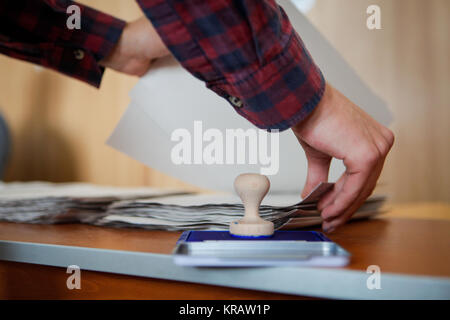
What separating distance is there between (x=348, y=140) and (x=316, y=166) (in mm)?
78

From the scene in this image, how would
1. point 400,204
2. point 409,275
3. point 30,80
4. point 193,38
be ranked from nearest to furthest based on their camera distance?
point 409,275 → point 193,38 → point 400,204 → point 30,80

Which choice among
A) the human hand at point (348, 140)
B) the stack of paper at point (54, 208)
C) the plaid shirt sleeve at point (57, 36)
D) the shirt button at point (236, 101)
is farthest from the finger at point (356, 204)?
the plaid shirt sleeve at point (57, 36)

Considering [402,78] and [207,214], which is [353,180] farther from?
[402,78]

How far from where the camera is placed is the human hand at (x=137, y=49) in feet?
2.03

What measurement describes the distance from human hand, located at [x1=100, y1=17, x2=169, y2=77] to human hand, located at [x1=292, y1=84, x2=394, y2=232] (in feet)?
1.00

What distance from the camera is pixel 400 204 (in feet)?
4.52

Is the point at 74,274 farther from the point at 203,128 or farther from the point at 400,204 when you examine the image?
the point at 400,204

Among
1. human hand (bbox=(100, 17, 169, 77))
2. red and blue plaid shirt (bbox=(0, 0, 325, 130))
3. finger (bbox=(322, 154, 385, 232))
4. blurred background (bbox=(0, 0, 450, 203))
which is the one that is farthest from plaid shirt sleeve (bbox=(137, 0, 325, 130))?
blurred background (bbox=(0, 0, 450, 203))

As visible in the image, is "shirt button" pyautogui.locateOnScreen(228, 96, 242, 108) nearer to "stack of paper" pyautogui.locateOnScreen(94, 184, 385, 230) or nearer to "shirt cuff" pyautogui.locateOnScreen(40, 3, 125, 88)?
"stack of paper" pyautogui.locateOnScreen(94, 184, 385, 230)

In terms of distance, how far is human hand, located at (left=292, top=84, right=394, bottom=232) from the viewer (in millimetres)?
395

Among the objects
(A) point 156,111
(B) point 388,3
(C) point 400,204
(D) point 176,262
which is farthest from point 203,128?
(B) point 388,3

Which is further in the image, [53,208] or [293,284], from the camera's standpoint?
[53,208]
